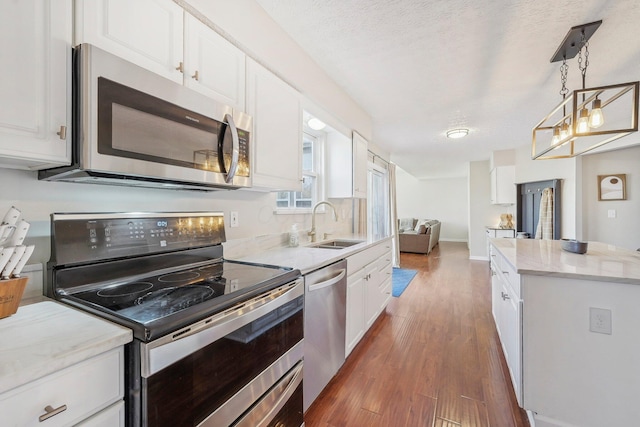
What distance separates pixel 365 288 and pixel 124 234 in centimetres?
190

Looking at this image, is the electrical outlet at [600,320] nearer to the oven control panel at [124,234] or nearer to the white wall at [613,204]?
the oven control panel at [124,234]

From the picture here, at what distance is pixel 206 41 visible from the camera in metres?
1.38

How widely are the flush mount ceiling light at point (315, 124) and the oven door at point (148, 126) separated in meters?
1.45

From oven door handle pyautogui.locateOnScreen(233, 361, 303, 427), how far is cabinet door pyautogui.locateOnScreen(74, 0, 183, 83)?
145 centimetres

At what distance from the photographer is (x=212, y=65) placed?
1.41 meters

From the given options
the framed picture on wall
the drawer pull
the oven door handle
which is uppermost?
the framed picture on wall

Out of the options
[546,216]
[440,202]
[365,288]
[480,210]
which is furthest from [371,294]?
[440,202]

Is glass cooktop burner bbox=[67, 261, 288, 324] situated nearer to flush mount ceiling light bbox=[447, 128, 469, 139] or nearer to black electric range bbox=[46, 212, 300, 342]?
black electric range bbox=[46, 212, 300, 342]

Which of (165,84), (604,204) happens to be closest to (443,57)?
(165,84)

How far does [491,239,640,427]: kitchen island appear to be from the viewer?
140 cm

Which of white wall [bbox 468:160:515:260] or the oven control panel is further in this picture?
white wall [bbox 468:160:515:260]

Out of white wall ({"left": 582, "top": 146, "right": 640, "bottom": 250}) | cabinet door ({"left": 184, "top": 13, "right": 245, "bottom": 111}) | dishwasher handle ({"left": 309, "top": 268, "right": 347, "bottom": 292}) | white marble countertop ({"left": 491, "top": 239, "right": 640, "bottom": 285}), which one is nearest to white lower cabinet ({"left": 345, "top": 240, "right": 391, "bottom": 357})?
dishwasher handle ({"left": 309, "top": 268, "right": 347, "bottom": 292})

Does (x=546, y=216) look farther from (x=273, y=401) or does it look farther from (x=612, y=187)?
(x=273, y=401)

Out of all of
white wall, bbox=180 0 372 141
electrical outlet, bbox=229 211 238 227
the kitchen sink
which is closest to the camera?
white wall, bbox=180 0 372 141
